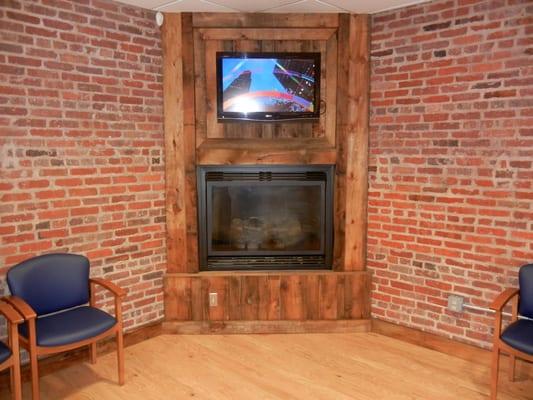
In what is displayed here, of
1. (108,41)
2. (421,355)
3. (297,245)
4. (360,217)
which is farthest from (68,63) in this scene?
(421,355)

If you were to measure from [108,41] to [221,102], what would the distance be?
0.95m

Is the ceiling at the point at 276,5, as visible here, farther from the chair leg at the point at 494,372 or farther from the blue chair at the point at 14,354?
the chair leg at the point at 494,372

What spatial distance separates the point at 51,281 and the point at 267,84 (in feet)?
Answer: 7.10

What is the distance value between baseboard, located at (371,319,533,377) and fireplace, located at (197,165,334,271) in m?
0.71

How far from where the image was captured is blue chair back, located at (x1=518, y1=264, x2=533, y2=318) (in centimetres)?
287

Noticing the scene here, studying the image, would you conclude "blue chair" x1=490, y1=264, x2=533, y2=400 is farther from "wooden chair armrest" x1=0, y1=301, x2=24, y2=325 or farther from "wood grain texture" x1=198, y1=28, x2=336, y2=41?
"wooden chair armrest" x1=0, y1=301, x2=24, y2=325

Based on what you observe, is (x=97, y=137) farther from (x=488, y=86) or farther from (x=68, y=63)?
(x=488, y=86)

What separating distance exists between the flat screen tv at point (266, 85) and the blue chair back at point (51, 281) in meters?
1.61

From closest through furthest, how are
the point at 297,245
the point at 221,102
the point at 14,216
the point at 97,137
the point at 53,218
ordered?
1. the point at 14,216
2. the point at 53,218
3. the point at 97,137
4. the point at 221,102
5. the point at 297,245

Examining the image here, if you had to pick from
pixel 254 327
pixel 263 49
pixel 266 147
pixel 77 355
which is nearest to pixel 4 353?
pixel 77 355

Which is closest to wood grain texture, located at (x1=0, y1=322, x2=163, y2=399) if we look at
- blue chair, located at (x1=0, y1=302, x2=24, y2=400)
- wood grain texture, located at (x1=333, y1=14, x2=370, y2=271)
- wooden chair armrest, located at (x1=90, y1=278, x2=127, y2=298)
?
blue chair, located at (x1=0, y1=302, x2=24, y2=400)

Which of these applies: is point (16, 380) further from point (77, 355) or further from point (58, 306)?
point (77, 355)

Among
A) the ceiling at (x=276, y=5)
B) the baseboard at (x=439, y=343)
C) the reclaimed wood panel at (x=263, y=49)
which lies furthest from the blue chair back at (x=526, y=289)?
the ceiling at (x=276, y=5)

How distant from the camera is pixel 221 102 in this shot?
364 centimetres
